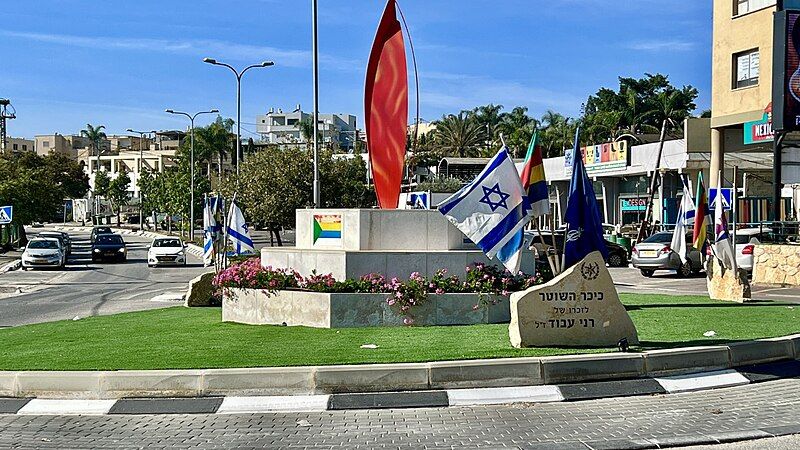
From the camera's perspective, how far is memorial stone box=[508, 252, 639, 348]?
11.3 m

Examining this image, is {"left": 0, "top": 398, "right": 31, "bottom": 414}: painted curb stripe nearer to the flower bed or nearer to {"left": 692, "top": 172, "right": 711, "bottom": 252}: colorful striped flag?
the flower bed

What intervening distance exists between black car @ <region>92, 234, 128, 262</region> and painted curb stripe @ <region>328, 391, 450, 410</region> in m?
42.3

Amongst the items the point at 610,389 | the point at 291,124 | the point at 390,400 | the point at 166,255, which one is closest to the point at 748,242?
the point at 610,389

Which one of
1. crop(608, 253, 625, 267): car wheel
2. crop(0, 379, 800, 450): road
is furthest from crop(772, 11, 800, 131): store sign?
crop(0, 379, 800, 450): road

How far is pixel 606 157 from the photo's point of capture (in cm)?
5491

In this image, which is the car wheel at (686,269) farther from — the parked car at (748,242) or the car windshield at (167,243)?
the car windshield at (167,243)

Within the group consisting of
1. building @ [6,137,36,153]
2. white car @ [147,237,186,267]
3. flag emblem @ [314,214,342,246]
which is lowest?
white car @ [147,237,186,267]

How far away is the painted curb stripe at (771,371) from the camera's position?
1031 centimetres

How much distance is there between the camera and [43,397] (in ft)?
32.5

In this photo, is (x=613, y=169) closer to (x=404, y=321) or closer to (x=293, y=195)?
(x=293, y=195)

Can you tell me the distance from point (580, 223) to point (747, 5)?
25.3m

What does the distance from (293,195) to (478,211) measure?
110 ft

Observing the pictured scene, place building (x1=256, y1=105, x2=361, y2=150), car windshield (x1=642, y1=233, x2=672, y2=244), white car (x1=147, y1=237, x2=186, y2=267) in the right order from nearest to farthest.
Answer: car windshield (x1=642, y1=233, x2=672, y2=244) < white car (x1=147, y1=237, x2=186, y2=267) < building (x1=256, y1=105, x2=361, y2=150)

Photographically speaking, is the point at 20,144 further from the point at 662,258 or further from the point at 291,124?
the point at 662,258
